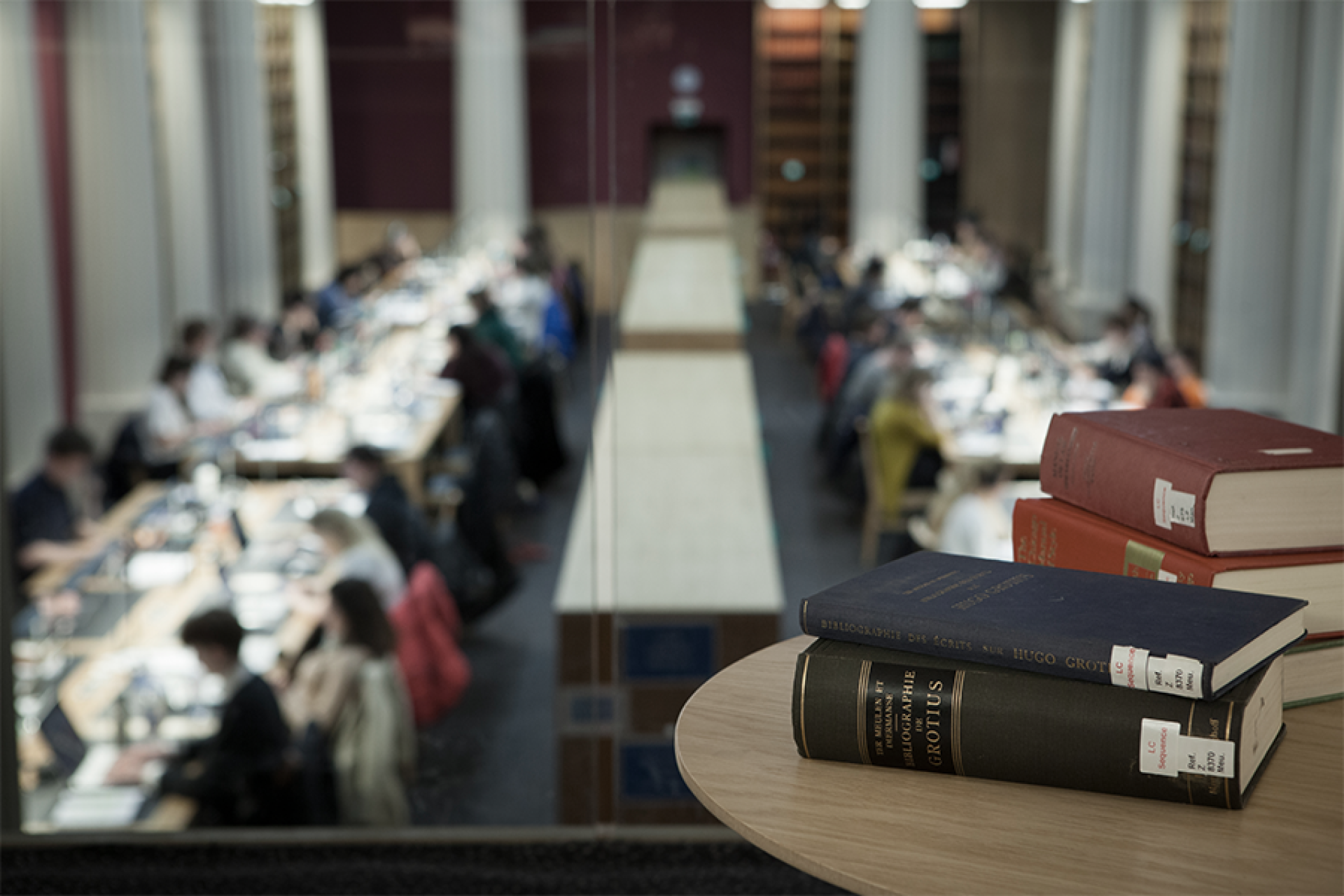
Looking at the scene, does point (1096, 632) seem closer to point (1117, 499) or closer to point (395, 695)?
point (1117, 499)

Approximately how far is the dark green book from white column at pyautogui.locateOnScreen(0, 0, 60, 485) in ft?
8.56

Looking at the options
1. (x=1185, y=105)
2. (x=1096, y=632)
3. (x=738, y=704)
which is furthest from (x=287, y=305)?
(x=1096, y=632)

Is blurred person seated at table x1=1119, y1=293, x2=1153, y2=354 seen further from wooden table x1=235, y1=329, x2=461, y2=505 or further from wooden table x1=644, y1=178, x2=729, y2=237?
wooden table x1=235, y1=329, x2=461, y2=505

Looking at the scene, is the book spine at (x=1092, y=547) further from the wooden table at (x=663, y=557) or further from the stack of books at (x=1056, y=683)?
the wooden table at (x=663, y=557)

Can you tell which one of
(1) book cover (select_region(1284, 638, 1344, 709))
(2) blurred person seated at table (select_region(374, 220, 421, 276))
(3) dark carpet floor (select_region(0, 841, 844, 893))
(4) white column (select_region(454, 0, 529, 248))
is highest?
(4) white column (select_region(454, 0, 529, 248))

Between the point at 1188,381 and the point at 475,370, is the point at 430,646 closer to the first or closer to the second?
the point at 475,370

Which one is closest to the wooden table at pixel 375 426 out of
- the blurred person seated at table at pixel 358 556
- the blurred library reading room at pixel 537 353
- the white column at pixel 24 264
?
the blurred library reading room at pixel 537 353

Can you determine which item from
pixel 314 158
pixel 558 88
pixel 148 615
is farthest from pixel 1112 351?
pixel 148 615

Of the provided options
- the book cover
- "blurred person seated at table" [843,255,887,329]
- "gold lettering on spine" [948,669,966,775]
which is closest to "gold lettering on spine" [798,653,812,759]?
"gold lettering on spine" [948,669,966,775]

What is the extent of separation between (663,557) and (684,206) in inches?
30.2

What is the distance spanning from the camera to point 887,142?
3.10 m

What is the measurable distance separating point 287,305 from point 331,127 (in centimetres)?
45

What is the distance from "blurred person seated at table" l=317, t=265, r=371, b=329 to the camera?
10.9ft

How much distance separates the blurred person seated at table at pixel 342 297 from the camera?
3332mm
